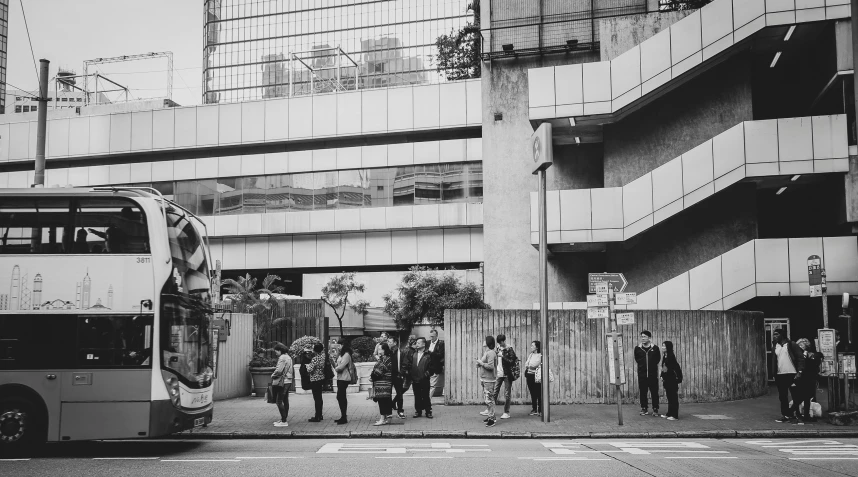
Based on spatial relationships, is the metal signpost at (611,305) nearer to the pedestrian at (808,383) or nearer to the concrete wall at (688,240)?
the pedestrian at (808,383)

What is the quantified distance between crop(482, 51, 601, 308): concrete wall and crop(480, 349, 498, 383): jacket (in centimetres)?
1217

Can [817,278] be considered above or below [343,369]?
above

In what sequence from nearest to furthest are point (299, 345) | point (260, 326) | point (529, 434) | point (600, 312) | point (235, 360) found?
point (529, 434) < point (600, 312) < point (235, 360) < point (299, 345) < point (260, 326)

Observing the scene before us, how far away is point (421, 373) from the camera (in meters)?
16.3

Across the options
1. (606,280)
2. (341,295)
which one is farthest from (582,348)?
(341,295)

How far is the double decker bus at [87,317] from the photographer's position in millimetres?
11898

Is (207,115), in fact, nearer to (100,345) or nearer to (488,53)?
(488,53)

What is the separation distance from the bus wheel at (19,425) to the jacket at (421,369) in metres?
7.32

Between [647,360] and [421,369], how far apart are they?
16.4ft

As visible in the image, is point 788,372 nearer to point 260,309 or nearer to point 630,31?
point 630,31

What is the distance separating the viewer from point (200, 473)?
10.1m

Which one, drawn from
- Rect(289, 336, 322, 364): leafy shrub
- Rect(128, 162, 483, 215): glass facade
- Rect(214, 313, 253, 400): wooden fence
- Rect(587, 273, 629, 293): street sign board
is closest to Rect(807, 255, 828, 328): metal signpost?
Rect(587, 273, 629, 293): street sign board

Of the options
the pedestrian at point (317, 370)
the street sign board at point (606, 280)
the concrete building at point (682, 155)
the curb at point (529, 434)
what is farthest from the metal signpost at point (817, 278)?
the pedestrian at point (317, 370)

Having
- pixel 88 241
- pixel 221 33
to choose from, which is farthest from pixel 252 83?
pixel 88 241
